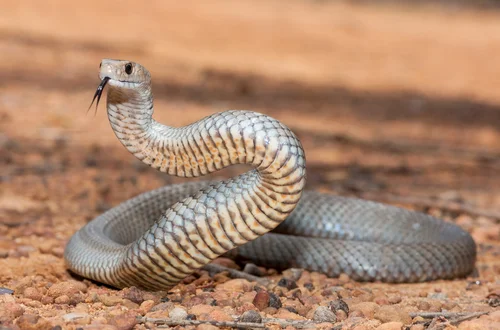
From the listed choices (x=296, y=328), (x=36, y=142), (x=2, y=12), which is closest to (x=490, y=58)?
(x=2, y=12)

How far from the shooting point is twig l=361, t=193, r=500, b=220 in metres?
7.25

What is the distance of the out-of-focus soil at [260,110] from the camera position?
4.47m

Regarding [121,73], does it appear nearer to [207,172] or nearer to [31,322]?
[207,172]

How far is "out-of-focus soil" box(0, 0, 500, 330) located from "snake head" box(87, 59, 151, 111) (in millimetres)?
1087

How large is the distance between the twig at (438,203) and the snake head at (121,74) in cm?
381

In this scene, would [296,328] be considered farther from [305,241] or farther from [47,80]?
[47,80]

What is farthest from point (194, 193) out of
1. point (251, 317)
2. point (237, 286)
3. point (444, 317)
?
point (444, 317)

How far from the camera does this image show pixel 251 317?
4.00m

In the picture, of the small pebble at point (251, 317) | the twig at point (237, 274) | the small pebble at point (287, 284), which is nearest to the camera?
the small pebble at point (251, 317)

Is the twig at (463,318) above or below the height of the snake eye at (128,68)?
below

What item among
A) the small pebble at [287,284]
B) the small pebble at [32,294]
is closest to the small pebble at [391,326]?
the small pebble at [287,284]

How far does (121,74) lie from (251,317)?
1.38 meters

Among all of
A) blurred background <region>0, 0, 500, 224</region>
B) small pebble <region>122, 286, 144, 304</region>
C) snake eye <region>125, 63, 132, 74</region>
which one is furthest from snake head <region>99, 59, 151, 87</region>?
blurred background <region>0, 0, 500, 224</region>

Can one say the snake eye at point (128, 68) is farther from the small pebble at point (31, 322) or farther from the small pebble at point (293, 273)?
the small pebble at point (293, 273)
